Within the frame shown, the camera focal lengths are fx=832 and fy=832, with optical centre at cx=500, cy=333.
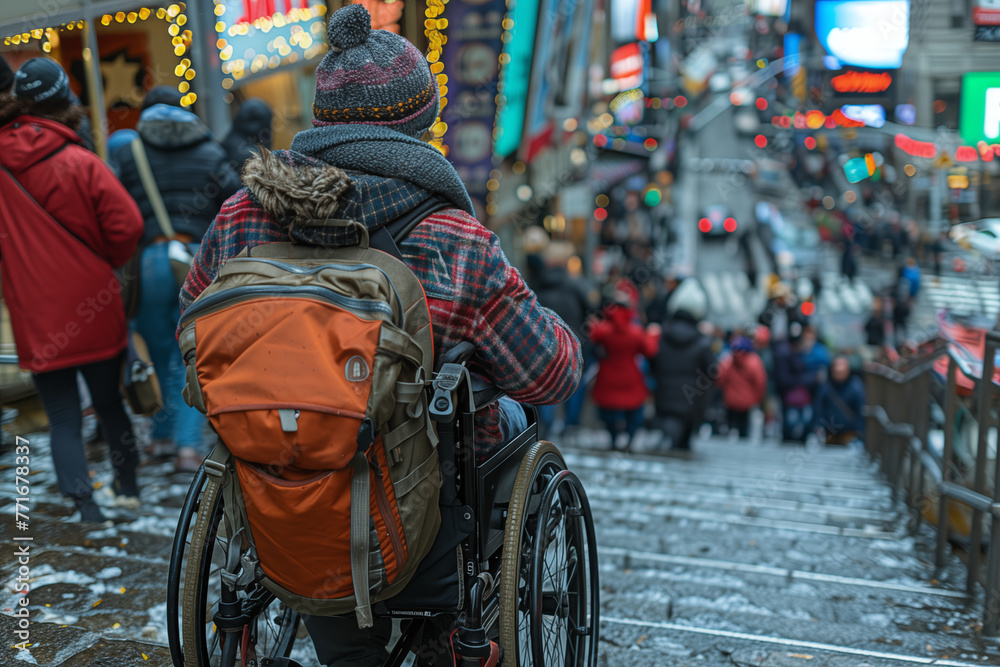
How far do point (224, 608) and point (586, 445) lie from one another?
7.98 m

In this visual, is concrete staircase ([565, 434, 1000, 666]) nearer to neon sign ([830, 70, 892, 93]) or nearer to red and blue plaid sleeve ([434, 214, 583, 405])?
red and blue plaid sleeve ([434, 214, 583, 405])

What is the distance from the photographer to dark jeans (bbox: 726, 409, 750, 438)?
10.4 m

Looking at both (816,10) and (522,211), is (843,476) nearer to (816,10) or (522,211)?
(522,211)

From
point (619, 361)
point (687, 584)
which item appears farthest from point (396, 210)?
point (619, 361)

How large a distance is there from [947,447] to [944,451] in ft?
0.25

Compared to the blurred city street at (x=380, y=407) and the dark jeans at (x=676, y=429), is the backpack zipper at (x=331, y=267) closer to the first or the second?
the blurred city street at (x=380, y=407)

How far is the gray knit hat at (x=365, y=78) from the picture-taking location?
2117mm

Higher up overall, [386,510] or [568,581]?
[386,510]

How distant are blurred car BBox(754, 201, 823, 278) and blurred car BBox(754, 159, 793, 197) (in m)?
3.93

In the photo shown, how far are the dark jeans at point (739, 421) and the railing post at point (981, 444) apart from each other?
623 cm

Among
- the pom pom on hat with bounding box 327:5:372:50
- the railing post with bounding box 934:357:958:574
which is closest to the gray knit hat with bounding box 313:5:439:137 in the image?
the pom pom on hat with bounding box 327:5:372:50

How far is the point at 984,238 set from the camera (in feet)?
27.0

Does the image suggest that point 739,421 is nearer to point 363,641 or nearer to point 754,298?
Result: point 363,641

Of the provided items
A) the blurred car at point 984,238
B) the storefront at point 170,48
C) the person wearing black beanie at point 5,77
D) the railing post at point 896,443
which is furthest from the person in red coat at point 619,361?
the person wearing black beanie at point 5,77
